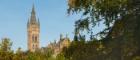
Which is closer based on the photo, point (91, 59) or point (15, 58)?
point (91, 59)

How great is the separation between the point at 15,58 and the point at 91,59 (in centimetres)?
1487

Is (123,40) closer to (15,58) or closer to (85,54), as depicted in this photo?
(85,54)

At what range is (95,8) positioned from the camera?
1958 cm

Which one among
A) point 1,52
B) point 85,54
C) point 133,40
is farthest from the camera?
point 1,52

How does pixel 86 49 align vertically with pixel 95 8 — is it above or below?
below

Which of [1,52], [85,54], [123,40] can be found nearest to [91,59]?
[85,54]

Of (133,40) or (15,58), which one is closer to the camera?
(133,40)

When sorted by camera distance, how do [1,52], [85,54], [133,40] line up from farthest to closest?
[1,52] < [85,54] < [133,40]

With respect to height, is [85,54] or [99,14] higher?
[99,14]

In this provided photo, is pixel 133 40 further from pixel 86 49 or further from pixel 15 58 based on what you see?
pixel 15 58

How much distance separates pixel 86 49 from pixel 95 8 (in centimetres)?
190

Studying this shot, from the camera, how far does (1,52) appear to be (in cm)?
3328

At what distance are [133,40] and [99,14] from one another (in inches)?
74.0

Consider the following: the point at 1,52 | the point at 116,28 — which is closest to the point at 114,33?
the point at 116,28
